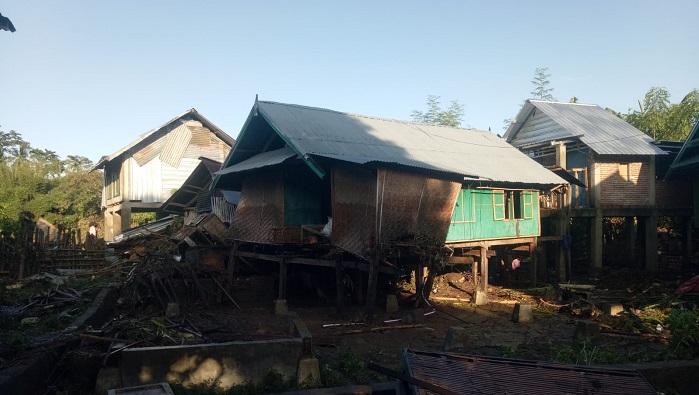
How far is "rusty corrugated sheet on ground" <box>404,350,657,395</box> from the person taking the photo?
501 centimetres

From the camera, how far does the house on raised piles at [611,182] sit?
19938 millimetres

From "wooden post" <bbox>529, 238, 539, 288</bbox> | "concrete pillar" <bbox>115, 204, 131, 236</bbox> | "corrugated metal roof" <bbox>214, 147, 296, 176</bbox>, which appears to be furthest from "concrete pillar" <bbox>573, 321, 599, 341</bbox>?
"concrete pillar" <bbox>115, 204, 131, 236</bbox>

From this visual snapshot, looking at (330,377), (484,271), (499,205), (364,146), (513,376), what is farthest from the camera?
(499,205)

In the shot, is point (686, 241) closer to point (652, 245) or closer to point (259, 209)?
point (652, 245)

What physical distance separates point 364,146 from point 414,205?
9.41 feet

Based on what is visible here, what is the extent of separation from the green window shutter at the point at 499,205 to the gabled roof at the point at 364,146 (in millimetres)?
882

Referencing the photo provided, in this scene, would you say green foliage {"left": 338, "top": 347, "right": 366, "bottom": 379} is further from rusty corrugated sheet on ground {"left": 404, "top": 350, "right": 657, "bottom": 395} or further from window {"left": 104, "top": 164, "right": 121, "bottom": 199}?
window {"left": 104, "top": 164, "right": 121, "bottom": 199}

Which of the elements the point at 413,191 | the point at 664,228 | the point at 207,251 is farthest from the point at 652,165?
the point at 207,251

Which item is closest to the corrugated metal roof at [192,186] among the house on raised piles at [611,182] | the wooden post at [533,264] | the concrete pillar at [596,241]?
the wooden post at [533,264]

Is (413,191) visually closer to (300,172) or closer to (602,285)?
(300,172)

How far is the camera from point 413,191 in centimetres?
1278

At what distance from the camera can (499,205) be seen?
1750cm

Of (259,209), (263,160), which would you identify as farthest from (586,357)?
(259,209)

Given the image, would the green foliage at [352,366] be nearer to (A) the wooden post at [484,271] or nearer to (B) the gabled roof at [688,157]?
(A) the wooden post at [484,271]
